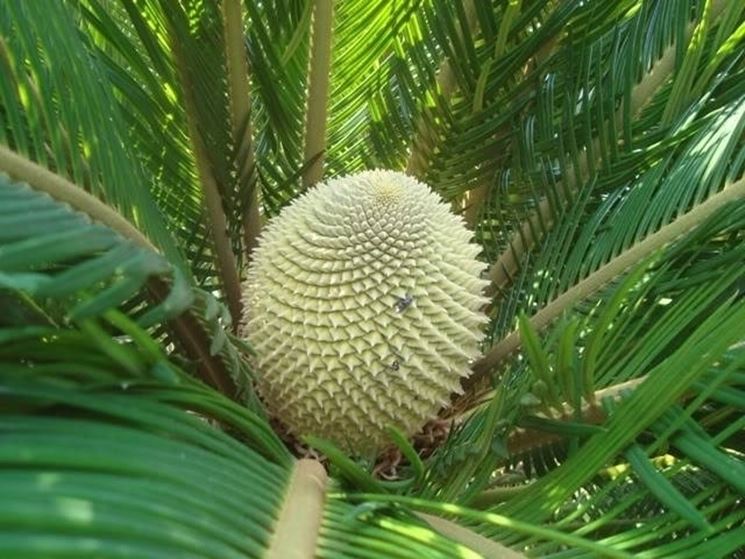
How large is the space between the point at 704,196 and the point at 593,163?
0.18 m

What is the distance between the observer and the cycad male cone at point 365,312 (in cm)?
110

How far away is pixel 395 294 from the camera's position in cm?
110

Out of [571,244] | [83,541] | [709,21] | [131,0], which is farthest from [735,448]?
[131,0]

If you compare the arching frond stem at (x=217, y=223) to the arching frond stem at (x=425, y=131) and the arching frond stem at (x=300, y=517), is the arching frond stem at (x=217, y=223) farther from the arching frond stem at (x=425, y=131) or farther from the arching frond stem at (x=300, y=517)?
the arching frond stem at (x=300, y=517)

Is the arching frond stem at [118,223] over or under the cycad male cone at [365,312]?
over

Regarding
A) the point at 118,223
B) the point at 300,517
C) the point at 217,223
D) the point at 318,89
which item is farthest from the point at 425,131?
the point at 300,517

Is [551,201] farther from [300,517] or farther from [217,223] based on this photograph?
[300,517]

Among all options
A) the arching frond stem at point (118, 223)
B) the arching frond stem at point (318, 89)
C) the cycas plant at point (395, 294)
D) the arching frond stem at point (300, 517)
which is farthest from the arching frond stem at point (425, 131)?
the arching frond stem at point (300, 517)

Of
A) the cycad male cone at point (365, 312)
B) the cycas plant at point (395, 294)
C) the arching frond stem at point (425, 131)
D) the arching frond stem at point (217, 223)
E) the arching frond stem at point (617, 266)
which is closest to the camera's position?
the cycas plant at point (395, 294)

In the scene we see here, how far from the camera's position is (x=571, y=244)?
4.51 ft

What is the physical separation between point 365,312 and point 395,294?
0.13 ft

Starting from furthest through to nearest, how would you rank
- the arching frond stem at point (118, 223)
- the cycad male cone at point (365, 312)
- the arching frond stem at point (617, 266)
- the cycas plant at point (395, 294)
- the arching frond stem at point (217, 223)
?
1. the arching frond stem at point (217, 223)
2. the arching frond stem at point (617, 266)
3. the cycad male cone at point (365, 312)
4. the arching frond stem at point (118, 223)
5. the cycas plant at point (395, 294)

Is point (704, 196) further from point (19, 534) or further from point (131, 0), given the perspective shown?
point (19, 534)

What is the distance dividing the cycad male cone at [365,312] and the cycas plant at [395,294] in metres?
0.03
